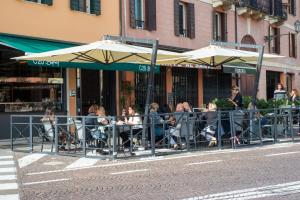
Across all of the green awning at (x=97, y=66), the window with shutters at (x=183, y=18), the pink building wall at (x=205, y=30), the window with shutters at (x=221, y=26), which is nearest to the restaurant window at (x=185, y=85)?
the pink building wall at (x=205, y=30)

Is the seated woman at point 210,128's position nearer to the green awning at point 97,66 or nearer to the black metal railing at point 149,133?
the black metal railing at point 149,133

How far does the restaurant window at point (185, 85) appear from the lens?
75.3 ft

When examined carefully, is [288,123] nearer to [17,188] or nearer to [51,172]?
[51,172]

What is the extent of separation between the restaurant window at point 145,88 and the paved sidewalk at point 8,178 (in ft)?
27.1

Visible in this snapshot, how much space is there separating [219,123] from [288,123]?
10.4 feet

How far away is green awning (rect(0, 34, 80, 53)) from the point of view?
49.5 feet

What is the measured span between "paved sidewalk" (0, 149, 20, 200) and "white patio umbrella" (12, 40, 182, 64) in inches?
106

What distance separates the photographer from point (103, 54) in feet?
47.8

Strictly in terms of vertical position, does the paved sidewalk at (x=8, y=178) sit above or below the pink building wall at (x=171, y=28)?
below

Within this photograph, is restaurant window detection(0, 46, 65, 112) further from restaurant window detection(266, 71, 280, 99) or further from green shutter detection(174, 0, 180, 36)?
restaurant window detection(266, 71, 280, 99)

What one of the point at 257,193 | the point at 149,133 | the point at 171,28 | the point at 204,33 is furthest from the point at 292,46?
the point at 257,193

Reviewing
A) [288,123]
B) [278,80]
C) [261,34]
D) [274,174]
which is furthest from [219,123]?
[278,80]

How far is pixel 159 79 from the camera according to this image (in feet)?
72.3

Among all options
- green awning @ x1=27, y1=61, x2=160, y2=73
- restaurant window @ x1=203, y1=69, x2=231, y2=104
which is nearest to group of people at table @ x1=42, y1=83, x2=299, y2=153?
green awning @ x1=27, y1=61, x2=160, y2=73
